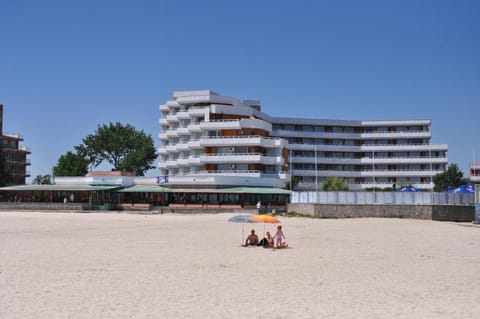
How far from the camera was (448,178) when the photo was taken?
104 metres

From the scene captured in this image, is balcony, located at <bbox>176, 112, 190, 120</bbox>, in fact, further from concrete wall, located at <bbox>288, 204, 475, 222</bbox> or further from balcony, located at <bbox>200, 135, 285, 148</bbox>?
concrete wall, located at <bbox>288, 204, 475, 222</bbox>

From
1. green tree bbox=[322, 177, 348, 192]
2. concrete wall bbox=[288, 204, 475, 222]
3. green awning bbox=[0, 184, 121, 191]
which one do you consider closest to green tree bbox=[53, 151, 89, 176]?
green awning bbox=[0, 184, 121, 191]

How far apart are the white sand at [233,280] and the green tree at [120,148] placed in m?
82.7

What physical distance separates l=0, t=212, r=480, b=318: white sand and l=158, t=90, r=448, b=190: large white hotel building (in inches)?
2111

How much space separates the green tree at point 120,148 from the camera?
11300 centimetres

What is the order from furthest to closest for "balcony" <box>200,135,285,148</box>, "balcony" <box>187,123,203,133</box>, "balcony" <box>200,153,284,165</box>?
"balcony" <box>187,123,203,133</box>
"balcony" <box>200,135,285,148</box>
"balcony" <box>200,153,284,165</box>

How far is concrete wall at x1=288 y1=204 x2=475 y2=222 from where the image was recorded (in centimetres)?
5641

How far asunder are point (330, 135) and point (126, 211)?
157 ft

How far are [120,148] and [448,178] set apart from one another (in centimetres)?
6572

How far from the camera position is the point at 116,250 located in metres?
26.5

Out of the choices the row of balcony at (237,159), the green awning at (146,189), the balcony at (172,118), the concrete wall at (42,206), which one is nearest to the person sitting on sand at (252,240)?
the green awning at (146,189)

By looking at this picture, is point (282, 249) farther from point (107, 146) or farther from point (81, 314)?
point (107, 146)

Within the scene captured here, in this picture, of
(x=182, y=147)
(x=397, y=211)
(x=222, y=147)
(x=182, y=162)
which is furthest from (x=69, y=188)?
(x=397, y=211)

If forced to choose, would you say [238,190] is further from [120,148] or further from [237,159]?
[120,148]
